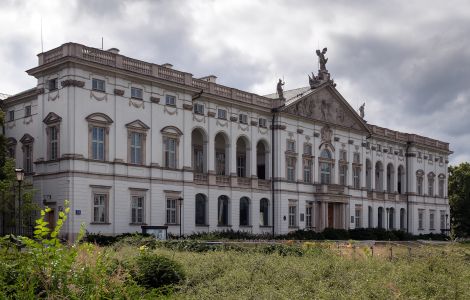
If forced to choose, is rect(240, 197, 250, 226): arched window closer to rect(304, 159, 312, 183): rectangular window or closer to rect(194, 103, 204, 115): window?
rect(304, 159, 312, 183): rectangular window

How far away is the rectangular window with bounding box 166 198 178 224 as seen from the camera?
4575 centimetres

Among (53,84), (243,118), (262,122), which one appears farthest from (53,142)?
(262,122)

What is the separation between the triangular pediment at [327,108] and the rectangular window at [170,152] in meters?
12.8

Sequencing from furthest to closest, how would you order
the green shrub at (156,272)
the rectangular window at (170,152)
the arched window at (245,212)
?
the arched window at (245,212) → the rectangular window at (170,152) → the green shrub at (156,272)

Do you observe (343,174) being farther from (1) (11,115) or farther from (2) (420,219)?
(1) (11,115)

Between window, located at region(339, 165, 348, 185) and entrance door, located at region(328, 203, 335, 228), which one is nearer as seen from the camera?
entrance door, located at region(328, 203, 335, 228)

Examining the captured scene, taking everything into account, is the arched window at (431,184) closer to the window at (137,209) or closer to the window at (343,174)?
the window at (343,174)

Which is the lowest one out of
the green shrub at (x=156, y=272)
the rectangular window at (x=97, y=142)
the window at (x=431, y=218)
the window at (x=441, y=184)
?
the window at (x=431, y=218)

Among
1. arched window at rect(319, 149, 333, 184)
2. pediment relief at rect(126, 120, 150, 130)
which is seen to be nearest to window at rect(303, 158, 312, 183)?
arched window at rect(319, 149, 333, 184)

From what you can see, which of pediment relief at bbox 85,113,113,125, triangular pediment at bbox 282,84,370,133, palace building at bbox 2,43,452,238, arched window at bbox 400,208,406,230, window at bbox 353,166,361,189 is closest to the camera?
palace building at bbox 2,43,452,238

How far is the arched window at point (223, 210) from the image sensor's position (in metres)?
50.8

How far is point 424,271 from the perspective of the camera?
1692 cm

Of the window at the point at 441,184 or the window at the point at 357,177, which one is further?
the window at the point at 441,184

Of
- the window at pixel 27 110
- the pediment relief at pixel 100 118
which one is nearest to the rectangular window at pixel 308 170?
the pediment relief at pixel 100 118
